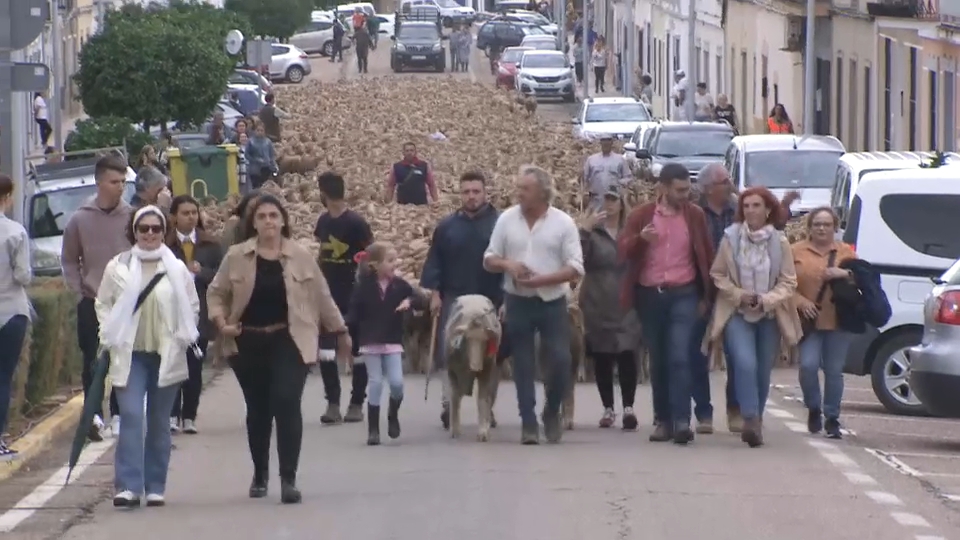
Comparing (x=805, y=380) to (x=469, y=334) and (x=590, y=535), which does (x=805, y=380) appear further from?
(x=590, y=535)

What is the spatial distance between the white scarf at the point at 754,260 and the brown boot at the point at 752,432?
664 millimetres

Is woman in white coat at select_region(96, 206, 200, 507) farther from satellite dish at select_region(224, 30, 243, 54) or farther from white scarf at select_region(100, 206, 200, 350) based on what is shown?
satellite dish at select_region(224, 30, 243, 54)

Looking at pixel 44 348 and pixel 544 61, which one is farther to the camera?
pixel 544 61

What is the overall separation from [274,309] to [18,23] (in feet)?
13.8

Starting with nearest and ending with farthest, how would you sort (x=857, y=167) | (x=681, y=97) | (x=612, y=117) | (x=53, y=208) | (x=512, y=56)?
(x=857, y=167), (x=53, y=208), (x=612, y=117), (x=681, y=97), (x=512, y=56)

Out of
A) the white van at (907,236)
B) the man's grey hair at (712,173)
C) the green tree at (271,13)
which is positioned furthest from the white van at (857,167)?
the green tree at (271,13)

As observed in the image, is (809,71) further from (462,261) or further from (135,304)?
(135,304)

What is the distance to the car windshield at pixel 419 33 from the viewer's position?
8150 cm

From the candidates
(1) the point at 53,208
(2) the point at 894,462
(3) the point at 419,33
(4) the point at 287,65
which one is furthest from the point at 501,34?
(2) the point at 894,462

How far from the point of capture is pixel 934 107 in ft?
128

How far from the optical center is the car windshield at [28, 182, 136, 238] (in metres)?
26.2

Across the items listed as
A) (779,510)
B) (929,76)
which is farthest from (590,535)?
(929,76)

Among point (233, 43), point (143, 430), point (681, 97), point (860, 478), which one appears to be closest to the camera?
point (143, 430)

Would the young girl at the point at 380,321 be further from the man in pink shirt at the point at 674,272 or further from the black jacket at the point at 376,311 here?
the man in pink shirt at the point at 674,272
